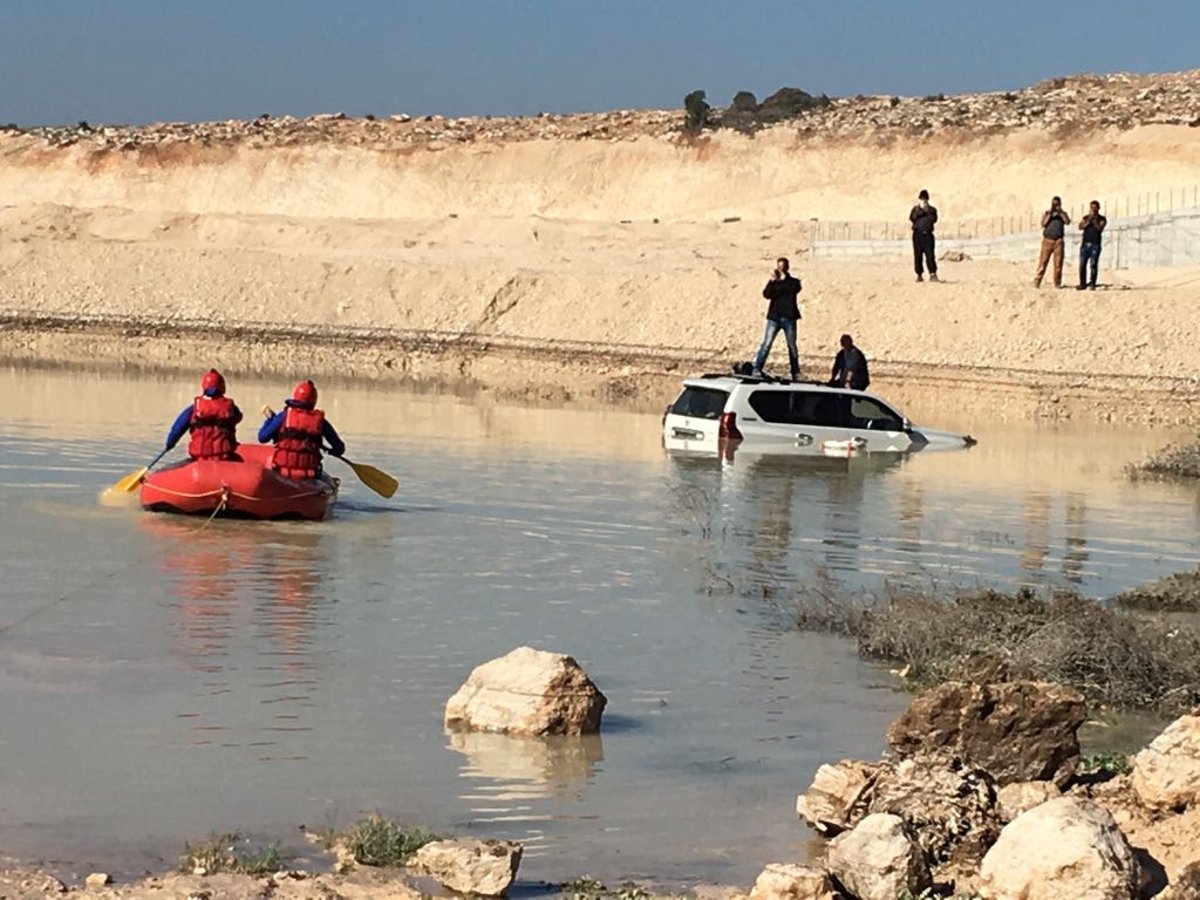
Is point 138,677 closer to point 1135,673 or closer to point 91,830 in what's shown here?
point 91,830

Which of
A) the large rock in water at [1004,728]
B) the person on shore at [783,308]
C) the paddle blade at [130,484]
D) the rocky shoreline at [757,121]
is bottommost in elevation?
the large rock in water at [1004,728]

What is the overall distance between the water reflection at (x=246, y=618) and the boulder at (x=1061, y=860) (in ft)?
13.4

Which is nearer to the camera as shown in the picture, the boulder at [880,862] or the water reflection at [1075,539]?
the boulder at [880,862]

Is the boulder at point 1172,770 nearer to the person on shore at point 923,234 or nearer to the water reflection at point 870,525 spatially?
the water reflection at point 870,525

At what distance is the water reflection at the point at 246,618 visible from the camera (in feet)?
39.5

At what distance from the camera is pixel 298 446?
2055 cm

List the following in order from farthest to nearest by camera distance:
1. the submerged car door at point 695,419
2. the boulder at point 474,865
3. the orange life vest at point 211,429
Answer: the submerged car door at point 695,419, the orange life vest at point 211,429, the boulder at point 474,865

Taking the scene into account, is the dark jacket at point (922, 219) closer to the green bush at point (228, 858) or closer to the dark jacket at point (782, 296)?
the dark jacket at point (782, 296)

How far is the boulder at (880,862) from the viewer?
8812 mm

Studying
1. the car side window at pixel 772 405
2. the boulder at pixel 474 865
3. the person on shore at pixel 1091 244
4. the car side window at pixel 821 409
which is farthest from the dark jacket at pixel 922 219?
the boulder at pixel 474 865

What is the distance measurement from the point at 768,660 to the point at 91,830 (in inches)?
230

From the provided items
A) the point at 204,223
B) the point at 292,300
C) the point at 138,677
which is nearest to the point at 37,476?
the point at 138,677

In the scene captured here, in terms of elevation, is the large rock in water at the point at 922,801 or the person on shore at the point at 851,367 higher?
the person on shore at the point at 851,367

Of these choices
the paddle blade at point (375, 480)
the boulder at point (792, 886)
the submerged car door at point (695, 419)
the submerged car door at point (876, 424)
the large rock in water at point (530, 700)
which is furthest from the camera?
the submerged car door at point (876, 424)
